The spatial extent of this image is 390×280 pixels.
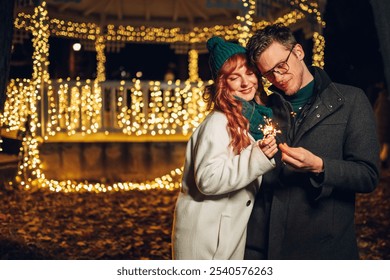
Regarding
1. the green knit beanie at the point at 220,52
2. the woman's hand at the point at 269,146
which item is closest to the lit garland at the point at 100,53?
the green knit beanie at the point at 220,52

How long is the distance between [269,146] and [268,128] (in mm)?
149

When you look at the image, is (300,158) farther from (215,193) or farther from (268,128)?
(215,193)

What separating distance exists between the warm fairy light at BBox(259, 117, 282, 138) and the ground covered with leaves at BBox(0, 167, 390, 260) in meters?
4.18

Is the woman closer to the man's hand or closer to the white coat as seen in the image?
the white coat

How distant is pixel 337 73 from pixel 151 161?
13.7 meters

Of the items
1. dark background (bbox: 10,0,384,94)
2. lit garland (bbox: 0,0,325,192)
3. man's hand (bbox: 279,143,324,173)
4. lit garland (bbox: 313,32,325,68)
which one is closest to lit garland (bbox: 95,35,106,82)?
dark background (bbox: 10,0,384,94)

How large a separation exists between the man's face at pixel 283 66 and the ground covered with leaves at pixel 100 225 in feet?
14.3

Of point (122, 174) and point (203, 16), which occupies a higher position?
point (203, 16)

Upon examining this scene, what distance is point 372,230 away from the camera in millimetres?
8734
